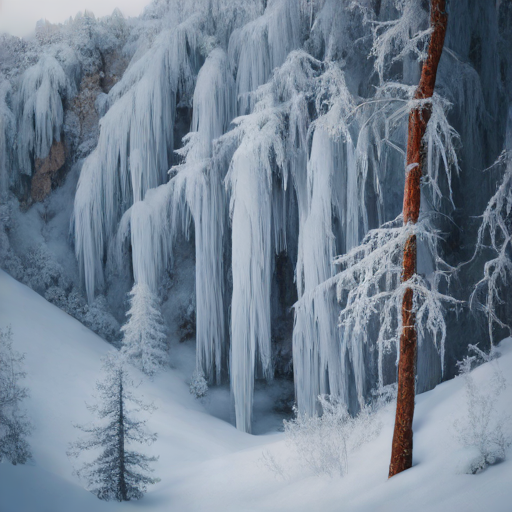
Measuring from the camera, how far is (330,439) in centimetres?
431

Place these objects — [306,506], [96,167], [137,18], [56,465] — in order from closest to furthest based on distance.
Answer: [306,506] → [56,465] → [96,167] → [137,18]

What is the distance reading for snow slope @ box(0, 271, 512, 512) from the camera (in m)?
3.12

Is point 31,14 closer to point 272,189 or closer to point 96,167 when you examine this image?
point 272,189

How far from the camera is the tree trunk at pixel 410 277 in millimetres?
3594

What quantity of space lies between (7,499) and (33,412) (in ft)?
8.05

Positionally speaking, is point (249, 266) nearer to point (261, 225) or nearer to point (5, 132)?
point (261, 225)

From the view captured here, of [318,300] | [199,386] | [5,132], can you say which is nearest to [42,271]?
[5,132]

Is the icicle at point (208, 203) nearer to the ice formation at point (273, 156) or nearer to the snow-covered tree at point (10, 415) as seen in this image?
the ice formation at point (273, 156)

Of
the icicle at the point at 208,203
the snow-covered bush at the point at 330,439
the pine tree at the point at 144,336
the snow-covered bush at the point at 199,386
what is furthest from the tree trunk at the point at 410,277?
the pine tree at the point at 144,336

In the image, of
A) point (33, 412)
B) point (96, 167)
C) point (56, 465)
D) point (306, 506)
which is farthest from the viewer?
point (96, 167)

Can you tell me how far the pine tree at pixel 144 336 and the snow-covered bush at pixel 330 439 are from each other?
3572mm

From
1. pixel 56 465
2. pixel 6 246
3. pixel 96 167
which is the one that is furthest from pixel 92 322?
pixel 56 465

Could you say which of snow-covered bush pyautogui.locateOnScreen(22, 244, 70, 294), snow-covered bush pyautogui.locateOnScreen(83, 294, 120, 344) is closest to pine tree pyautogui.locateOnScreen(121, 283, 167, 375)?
snow-covered bush pyautogui.locateOnScreen(83, 294, 120, 344)

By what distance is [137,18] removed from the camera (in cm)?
992
